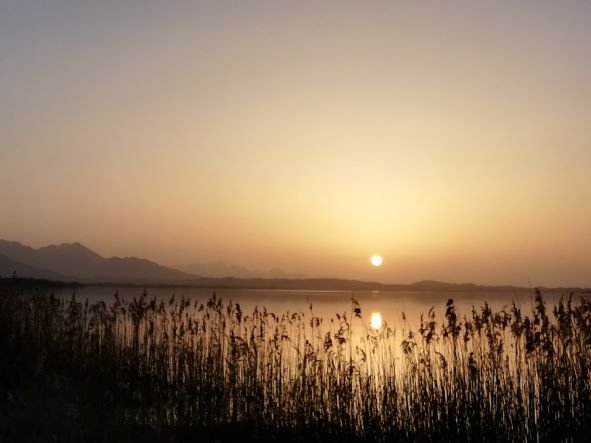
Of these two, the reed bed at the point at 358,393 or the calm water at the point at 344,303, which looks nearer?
the reed bed at the point at 358,393

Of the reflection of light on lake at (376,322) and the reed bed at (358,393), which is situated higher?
the reed bed at (358,393)

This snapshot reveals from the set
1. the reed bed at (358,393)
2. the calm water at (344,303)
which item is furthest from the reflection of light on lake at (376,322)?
the reed bed at (358,393)

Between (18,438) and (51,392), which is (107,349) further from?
(18,438)

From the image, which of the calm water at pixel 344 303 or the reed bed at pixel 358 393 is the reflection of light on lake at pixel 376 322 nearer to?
the calm water at pixel 344 303

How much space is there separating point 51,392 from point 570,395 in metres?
8.57

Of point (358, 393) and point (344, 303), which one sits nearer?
point (358, 393)

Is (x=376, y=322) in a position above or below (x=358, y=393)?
below

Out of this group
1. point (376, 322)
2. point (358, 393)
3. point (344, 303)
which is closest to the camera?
point (358, 393)

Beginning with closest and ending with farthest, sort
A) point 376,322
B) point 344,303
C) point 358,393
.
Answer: point 358,393
point 376,322
point 344,303

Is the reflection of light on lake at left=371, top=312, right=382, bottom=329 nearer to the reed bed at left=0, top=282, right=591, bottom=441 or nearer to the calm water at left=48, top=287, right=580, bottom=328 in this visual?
the calm water at left=48, top=287, right=580, bottom=328

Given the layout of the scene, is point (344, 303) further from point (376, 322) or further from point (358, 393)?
point (358, 393)

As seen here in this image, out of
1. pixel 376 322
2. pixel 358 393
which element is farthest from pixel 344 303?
pixel 358 393

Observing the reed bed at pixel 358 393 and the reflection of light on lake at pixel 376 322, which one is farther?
the reflection of light on lake at pixel 376 322

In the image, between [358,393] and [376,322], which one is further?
[376,322]
